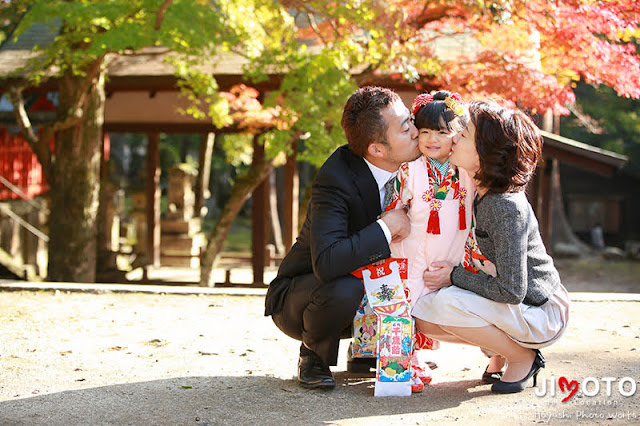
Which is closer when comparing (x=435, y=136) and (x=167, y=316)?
(x=435, y=136)

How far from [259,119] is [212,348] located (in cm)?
501

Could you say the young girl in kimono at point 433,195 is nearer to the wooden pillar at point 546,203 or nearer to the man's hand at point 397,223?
the man's hand at point 397,223

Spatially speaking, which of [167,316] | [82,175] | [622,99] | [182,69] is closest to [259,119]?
[182,69]

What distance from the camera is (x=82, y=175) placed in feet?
27.6

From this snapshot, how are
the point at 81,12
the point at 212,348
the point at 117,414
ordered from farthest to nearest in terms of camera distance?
the point at 81,12
the point at 212,348
the point at 117,414

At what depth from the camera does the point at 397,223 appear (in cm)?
314

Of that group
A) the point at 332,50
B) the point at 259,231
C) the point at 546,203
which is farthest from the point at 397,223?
the point at 546,203

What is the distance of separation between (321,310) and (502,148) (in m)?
1.07

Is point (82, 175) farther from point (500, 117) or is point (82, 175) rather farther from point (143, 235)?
point (500, 117)

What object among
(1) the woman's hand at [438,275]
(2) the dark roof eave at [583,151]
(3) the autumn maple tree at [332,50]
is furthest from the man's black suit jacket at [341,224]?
(2) the dark roof eave at [583,151]

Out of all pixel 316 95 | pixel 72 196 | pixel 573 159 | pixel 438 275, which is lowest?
pixel 438 275

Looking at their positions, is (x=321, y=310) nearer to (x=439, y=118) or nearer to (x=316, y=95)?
(x=439, y=118)

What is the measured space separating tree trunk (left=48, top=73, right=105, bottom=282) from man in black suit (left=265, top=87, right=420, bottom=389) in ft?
18.7

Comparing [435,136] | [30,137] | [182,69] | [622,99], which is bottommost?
[435,136]
